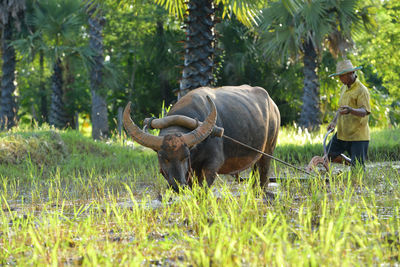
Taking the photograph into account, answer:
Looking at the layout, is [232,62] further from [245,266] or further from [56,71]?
[245,266]

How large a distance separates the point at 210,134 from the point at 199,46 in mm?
4950

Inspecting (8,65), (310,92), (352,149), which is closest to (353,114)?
(352,149)

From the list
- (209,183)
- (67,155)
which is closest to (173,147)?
(209,183)

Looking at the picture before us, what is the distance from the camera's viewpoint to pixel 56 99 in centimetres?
2283

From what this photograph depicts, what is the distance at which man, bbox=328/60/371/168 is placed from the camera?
7.20 meters

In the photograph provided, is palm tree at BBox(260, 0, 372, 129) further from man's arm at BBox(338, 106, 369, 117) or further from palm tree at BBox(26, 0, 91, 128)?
man's arm at BBox(338, 106, 369, 117)

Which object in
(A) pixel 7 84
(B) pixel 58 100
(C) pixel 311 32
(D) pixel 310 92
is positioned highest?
(C) pixel 311 32

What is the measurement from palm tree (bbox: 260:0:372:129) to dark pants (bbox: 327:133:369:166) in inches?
341

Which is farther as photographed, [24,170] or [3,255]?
[24,170]

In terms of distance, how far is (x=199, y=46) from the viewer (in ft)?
33.2

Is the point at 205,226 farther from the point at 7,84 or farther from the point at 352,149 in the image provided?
the point at 7,84

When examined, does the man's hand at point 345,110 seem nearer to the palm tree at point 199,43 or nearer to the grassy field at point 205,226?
the grassy field at point 205,226

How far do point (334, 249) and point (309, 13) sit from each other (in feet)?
45.9

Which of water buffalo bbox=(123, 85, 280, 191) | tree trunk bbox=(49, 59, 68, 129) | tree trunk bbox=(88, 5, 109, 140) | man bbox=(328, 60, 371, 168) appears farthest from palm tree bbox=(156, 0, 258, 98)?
tree trunk bbox=(49, 59, 68, 129)
